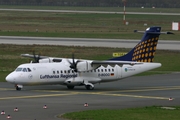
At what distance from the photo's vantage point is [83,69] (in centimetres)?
4184

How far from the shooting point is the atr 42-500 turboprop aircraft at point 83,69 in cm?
4009

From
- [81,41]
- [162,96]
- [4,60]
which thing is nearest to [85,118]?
[162,96]

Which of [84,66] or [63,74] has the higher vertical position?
[84,66]

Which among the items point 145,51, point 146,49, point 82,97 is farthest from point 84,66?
point 146,49

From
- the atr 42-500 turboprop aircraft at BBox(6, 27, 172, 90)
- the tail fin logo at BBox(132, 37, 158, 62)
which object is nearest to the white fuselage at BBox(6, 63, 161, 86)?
the atr 42-500 turboprop aircraft at BBox(6, 27, 172, 90)

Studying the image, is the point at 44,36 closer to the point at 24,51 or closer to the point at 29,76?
the point at 24,51

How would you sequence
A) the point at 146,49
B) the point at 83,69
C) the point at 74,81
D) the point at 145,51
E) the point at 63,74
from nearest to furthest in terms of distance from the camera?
Answer: the point at 63,74 → the point at 74,81 → the point at 83,69 → the point at 145,51 → the point at 146,49

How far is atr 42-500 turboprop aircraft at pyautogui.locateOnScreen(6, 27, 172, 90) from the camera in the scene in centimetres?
4009

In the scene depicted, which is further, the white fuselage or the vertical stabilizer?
the vertical stabilizer

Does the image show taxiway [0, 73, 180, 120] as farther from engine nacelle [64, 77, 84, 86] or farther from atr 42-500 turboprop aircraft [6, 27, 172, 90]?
atr 42-500 turboprop aircraft [6, 27, 172, 90]

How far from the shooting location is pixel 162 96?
125 ft

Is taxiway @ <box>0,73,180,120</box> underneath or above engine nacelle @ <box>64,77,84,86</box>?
underneath

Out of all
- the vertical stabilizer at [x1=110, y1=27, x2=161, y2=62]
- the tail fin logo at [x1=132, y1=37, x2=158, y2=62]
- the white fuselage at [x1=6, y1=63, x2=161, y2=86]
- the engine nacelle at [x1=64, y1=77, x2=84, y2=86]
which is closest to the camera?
the white fuselage at [x1=6, y1=63, x2=161, y2=86]

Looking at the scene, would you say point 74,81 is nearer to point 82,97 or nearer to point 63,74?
point 63,74
